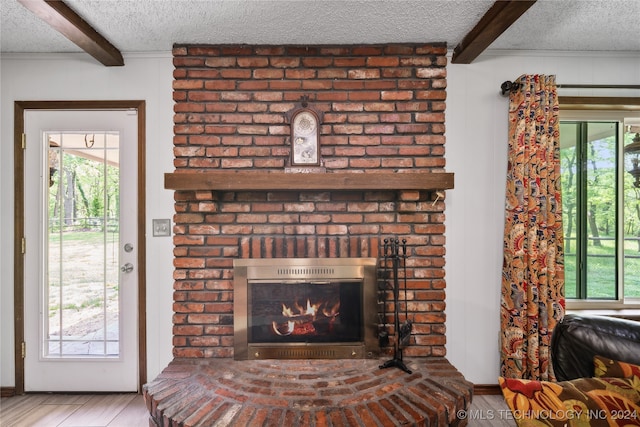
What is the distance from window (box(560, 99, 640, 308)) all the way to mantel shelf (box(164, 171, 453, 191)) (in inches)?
46.9

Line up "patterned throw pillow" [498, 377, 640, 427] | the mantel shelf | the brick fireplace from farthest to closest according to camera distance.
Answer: the brick fireplace → the mantel shelf → "patterned throw pillow" [498, 377, 640, 427]

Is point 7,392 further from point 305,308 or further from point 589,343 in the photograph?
point 589,343

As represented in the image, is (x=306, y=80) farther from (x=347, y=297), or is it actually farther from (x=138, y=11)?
(x=347, y=297)

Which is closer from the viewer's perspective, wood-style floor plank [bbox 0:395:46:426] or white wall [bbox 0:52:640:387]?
wood-style floor plank [bbox 0:395:46:426]

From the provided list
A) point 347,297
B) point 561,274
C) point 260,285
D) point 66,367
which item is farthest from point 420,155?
point 66,367

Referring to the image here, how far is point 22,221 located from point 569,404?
122 inches

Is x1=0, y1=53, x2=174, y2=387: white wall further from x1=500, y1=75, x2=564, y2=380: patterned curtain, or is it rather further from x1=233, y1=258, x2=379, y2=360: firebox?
x1=500, y1=75, x2=564, y2=380: patterned curtain

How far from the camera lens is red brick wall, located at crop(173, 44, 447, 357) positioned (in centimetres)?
207

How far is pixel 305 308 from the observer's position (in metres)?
2.02

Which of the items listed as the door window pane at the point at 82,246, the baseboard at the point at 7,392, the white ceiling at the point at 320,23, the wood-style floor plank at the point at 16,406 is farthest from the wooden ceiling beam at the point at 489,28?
the baseboard at the point at 7,392

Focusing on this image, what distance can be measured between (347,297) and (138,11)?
2018 mm

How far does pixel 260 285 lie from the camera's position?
2.01 metres

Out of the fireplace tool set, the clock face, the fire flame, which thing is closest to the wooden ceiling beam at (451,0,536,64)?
the clock face

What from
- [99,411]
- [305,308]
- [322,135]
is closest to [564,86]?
[322,135]
